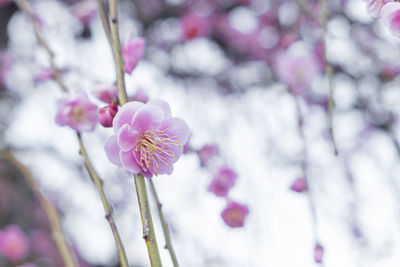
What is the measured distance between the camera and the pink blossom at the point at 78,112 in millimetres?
930

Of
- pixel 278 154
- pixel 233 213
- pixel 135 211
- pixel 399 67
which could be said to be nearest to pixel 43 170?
pixel 135 211

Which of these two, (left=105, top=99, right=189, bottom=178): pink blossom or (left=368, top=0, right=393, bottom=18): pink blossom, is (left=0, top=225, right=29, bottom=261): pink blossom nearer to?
(left=105, top=99, right=189, bottom=178): pink blossom

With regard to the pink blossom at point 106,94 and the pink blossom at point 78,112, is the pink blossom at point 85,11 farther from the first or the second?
the pink blossom at point 106,94

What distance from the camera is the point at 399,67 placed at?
2158 mm

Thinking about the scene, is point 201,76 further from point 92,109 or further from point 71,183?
point 92,109

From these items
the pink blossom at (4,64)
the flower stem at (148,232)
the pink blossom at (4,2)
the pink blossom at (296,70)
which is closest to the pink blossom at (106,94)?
the flower stem at (148,232)

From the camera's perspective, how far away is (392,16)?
723mm

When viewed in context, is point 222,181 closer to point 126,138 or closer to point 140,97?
point 140,97

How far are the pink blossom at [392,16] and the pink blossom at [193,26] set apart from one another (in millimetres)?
1686

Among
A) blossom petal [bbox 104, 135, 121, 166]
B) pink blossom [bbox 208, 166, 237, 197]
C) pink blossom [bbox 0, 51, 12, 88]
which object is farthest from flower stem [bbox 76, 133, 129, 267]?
pink blossom [bbox 0, 51, 12, 88]

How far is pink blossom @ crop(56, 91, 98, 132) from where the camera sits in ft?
3.05

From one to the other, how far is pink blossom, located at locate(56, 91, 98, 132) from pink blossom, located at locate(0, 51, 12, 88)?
138 centimetres

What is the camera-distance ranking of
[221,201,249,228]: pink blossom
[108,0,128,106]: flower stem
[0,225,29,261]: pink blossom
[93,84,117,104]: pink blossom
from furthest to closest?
[0,225,29,261]: pink blossom → [221,201,249,228]: pink blossom → [93,84,117,104]: pink blossom → [108,0,128,106]: flower stem

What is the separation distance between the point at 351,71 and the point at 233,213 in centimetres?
129
